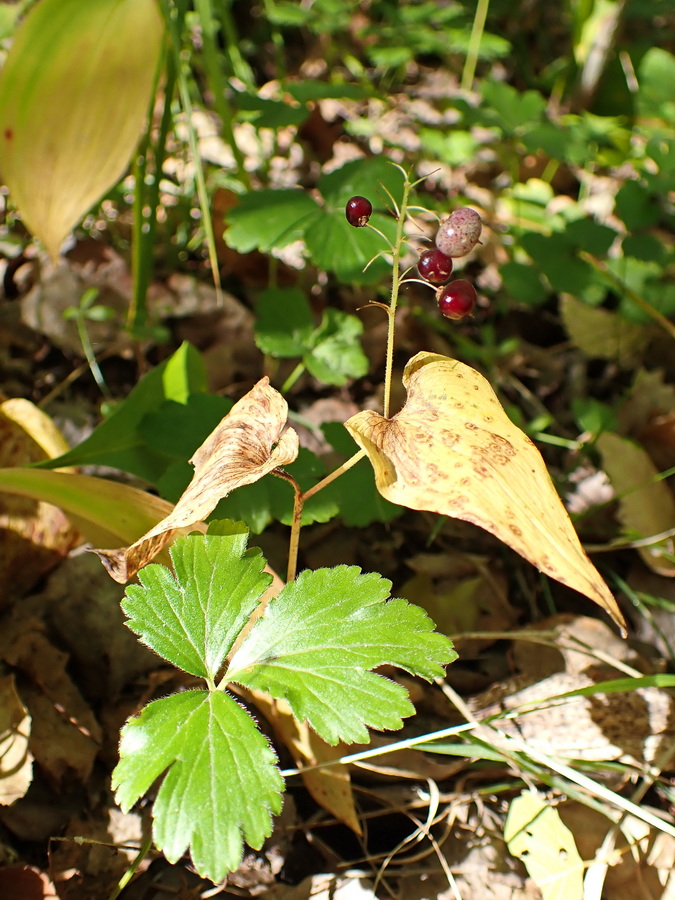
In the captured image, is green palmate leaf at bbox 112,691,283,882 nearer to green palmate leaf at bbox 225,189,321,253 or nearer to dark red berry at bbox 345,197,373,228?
dark red berry at bbox 345,197,373,228


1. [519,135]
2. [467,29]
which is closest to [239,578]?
[519,135]

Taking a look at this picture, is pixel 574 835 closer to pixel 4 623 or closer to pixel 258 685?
pixel 258 685

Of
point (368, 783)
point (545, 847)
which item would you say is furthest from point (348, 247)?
point (545, 847)

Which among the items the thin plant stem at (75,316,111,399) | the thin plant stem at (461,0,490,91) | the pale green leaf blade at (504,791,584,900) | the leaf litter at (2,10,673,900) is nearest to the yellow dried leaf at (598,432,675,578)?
the leaf litter at (2,10,673,900)

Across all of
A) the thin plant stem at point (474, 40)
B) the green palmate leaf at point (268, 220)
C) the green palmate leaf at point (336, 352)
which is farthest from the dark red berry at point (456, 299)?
the thin plant stem at point (474, 40)

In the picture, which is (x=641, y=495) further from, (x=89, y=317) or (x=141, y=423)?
(x=89, y=317)
